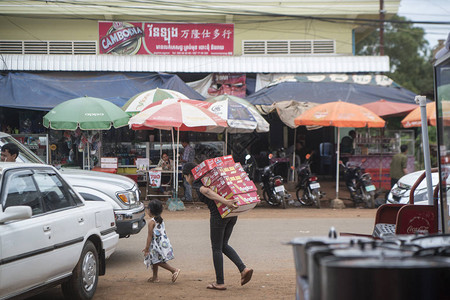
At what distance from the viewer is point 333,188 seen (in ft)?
66.6

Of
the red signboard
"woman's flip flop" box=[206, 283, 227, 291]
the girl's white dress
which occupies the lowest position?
"woman's flip flop" box=[206, 283, 227, 291]

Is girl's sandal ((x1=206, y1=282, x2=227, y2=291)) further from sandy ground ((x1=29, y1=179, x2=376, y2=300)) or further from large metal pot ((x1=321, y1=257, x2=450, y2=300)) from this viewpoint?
large metal pot ((x1=321, y1=257, x2=450, y2=300))

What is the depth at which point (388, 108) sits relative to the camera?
59.5 ft

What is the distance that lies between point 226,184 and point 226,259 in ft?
9.20

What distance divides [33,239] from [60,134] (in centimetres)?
1443

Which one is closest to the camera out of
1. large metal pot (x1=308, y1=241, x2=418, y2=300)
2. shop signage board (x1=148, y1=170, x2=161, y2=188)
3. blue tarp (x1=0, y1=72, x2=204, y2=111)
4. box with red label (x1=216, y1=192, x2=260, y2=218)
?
large metal pot (x1=308, y1=241, x2=418, y2=300)

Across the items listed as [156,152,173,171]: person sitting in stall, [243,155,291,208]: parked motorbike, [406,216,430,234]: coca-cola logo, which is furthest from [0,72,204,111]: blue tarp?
[406,216,430,234]: coca-cola logo

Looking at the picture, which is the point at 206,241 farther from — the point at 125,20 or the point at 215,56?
the point at 125,20

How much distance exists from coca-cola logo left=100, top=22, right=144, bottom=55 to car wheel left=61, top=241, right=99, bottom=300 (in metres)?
15.4

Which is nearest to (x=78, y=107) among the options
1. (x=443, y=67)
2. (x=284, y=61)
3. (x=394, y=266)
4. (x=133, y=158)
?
(x=133, y=158)

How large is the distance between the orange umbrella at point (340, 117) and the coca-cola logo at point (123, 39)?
8.17 meters

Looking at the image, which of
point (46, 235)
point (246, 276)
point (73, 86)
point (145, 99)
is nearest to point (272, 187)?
point (145, 99)

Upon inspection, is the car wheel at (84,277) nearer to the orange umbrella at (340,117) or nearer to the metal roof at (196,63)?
the orange umbrella at (340,117)

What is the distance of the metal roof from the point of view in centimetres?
2019
